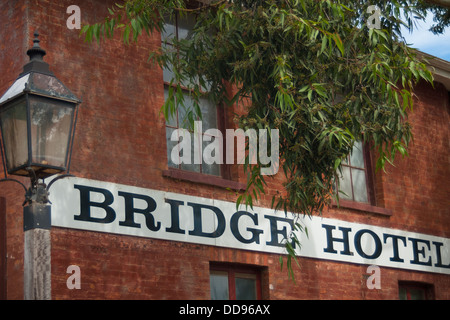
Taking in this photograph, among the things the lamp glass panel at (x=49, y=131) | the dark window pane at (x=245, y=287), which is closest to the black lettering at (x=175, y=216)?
the dark window pane at (x=245, y=287)

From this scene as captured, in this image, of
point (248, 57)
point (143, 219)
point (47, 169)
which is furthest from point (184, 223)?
point (47, 169)

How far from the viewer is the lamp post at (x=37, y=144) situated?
610cm

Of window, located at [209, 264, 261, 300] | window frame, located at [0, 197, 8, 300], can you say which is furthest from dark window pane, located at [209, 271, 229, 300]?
window frame, located at [0, 197, 8, 300]

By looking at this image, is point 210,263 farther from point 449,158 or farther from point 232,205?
point 449,158

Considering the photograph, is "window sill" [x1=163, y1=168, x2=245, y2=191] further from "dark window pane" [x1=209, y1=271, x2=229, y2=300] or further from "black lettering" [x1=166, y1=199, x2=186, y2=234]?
"dark window pane" [x1=209, y1=271, x2=229, y2=300]

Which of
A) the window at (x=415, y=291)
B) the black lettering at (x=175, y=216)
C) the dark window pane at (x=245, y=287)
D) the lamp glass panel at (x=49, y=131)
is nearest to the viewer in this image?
the lamp glass panel at (x=49, y=131)

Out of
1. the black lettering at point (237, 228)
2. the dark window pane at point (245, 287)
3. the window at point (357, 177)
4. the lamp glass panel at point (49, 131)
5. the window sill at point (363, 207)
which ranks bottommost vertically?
the dark window pane at point (245, 287)

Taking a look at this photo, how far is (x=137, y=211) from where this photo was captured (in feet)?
34.0

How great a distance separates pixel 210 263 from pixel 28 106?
211 inches

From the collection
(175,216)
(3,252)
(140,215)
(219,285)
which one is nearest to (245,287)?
(219,285)

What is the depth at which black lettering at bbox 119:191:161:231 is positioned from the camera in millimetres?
10266

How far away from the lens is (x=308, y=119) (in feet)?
28.9

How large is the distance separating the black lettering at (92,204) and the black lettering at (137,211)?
174mm

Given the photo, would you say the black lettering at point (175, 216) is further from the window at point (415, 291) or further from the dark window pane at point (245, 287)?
the window at point (415, 291)
